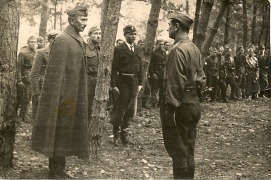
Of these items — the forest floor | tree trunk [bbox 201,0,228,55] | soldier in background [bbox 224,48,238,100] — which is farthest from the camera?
soldier in background [bbox 224,48,238,100]

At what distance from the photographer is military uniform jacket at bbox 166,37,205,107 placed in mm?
3818

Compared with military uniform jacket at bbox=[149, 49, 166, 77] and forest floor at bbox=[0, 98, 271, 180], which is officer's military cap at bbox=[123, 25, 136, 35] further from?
military uniform jacket at bbox=[149, 49, 166, 77]

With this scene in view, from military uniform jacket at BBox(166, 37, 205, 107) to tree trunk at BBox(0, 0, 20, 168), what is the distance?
4.94 feet

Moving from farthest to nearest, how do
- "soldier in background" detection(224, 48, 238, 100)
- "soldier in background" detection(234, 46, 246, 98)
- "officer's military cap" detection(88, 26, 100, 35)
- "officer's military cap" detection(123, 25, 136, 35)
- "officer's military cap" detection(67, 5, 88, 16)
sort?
"soldier in background" detection(234, 46, 246, 98)
"soldier in background" detection(224, 48, 238, 100)
"officer's military cap" detection(123, 25, 136, 35)
"officer's military cap" detection(88, 26, 100, 35)
"officer's military cap" detection(67, 5, 88, 16)

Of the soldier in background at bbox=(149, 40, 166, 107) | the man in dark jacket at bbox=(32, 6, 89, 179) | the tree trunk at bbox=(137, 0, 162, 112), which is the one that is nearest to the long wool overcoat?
the man in dark jacket at bbox=(32, 6, 89, 179)

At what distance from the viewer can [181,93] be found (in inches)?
153

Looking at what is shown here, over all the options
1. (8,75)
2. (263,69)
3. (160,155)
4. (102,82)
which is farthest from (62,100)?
(263,69)

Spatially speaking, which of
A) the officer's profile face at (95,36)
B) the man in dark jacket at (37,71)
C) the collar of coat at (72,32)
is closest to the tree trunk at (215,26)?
the officer's profile face at (95,36)

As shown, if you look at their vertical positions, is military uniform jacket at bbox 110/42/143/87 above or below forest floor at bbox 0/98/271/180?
above

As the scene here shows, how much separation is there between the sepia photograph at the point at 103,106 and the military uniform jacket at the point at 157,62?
7.82 ft

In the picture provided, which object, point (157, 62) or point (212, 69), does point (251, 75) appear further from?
point (157, 62)

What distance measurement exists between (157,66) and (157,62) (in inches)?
5.6

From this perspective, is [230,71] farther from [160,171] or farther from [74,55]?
[74,55]

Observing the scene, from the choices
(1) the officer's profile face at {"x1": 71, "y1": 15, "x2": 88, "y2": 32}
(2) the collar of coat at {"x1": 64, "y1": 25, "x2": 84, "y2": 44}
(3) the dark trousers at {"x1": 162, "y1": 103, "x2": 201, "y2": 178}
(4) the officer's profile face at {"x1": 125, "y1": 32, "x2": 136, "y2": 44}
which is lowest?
(3) the dark trousers at {"x1": 162, "y1": 103, "x2": 201, "y2": 178}
